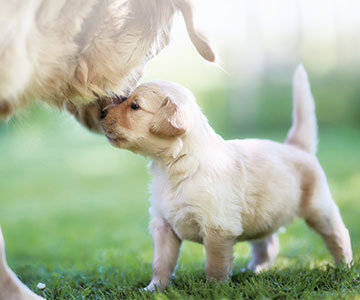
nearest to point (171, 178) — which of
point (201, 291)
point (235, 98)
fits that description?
point (201, 291)

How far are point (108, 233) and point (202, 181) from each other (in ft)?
9.31

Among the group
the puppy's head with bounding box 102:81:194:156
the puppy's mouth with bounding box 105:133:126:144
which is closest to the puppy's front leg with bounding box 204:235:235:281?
the puppy's head with bounding box 102:81:194:156

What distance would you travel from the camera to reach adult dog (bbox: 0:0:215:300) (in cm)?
200

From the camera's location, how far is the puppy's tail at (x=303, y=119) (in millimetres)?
3031

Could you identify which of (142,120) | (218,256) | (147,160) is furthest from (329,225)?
(147,160)

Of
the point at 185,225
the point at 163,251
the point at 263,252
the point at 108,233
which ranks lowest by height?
the point at 108,233

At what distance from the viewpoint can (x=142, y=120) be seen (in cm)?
253

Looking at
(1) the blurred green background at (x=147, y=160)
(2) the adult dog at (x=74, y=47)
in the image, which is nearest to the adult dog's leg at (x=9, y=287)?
(2) the adult dog at (x=74, y=47)

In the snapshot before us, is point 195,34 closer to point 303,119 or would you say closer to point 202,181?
point 202,181

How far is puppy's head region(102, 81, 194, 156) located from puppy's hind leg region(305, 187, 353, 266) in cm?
86

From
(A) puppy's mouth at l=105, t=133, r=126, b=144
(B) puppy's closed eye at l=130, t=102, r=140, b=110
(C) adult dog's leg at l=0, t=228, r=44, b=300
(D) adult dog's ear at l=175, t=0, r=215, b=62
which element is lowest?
(C) adult dog's leg at l=0, t=228, r=44, b=300

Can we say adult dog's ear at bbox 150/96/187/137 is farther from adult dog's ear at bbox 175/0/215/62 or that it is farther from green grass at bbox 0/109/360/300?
green grass at bbox 0/109/360/300

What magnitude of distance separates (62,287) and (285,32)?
15.1 metres

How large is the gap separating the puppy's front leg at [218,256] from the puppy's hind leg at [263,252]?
27.6 inches
